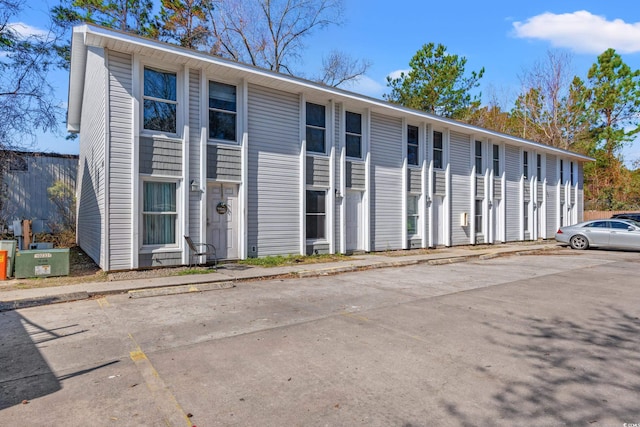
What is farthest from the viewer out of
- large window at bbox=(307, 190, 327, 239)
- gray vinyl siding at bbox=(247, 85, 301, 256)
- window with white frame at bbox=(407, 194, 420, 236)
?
window with white frame at bbox=(407, 194, 420, 236)

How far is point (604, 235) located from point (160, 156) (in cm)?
1735

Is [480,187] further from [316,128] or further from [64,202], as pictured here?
[64,202]

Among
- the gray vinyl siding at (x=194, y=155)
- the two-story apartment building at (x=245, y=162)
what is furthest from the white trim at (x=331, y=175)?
the gray vinyl siding at (x=194, y=155)

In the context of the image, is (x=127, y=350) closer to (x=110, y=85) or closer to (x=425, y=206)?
(x=110, y=85)

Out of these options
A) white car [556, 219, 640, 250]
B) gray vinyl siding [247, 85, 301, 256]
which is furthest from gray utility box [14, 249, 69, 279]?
white car [556, 219, 640, 250]

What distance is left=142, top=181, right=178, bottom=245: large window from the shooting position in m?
9.84

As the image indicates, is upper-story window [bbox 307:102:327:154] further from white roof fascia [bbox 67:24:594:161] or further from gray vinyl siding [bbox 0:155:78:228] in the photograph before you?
gray vinyl siding [bbox 0:155:78:228]

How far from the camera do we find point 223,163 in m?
10.9

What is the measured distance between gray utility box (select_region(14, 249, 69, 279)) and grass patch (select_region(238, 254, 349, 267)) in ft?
13.8

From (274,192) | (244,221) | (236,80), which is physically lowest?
(244,221)

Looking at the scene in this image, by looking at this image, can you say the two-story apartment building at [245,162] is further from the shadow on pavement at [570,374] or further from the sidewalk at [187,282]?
the shadow on pavement at [570,374]

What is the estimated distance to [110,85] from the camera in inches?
369

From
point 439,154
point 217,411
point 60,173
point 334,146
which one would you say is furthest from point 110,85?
point 439,154

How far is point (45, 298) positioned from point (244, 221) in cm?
531
